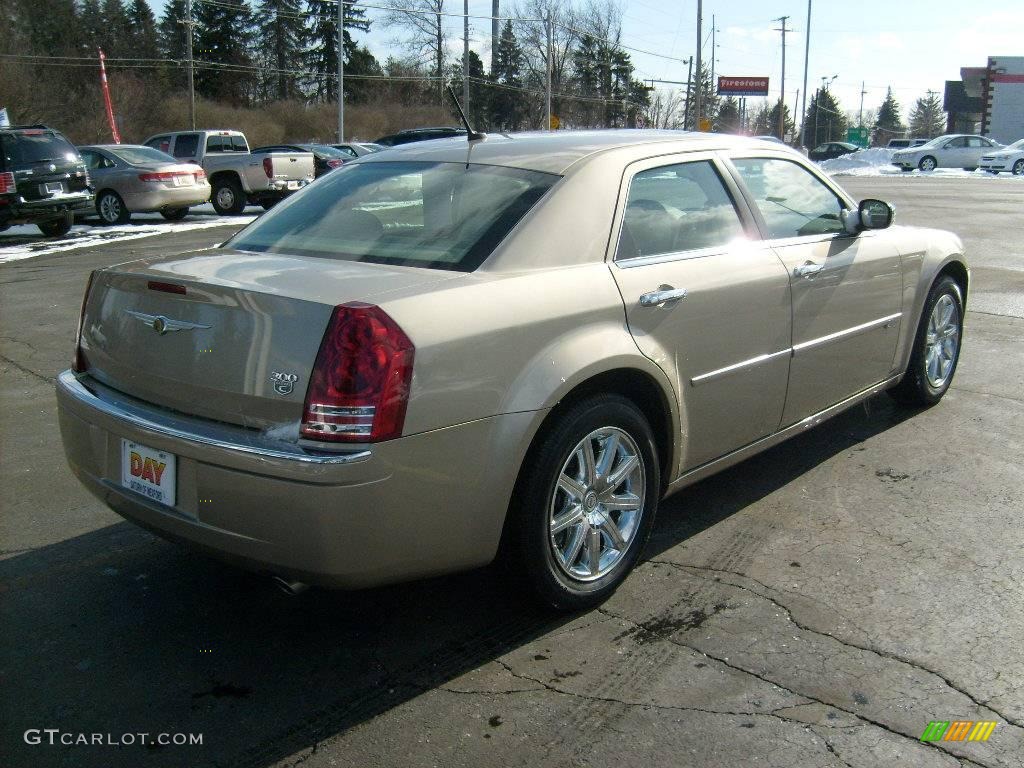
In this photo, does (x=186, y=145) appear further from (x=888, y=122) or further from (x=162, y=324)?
(x=888, y=122)

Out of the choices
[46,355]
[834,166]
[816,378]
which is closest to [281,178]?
[46,355]

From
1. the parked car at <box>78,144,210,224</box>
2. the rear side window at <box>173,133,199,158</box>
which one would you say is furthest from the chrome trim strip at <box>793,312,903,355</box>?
the rear side window at <box>173,133,199,158</box>

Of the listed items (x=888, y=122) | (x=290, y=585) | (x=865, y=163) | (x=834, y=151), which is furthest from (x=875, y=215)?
(x=888, y=122)

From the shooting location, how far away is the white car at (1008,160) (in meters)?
40.0

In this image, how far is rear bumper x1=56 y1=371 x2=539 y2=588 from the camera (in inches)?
105

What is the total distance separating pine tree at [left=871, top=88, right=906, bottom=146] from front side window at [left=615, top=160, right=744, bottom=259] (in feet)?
453

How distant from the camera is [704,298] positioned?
3.71m

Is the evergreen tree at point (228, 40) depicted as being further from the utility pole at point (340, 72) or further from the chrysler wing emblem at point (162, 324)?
the chrysler wing emblem at point (162, 324)

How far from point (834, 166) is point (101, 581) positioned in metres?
56.9

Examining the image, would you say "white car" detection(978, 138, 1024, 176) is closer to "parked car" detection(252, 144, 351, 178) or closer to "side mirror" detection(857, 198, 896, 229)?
"parked car" detection(252, 144, 351, 178)

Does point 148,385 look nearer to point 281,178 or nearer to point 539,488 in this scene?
point 539,488

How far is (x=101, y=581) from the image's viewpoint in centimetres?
361

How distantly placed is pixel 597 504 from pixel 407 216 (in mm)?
1249

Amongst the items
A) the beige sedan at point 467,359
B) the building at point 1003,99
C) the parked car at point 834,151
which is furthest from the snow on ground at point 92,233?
the building at point 1003,99
